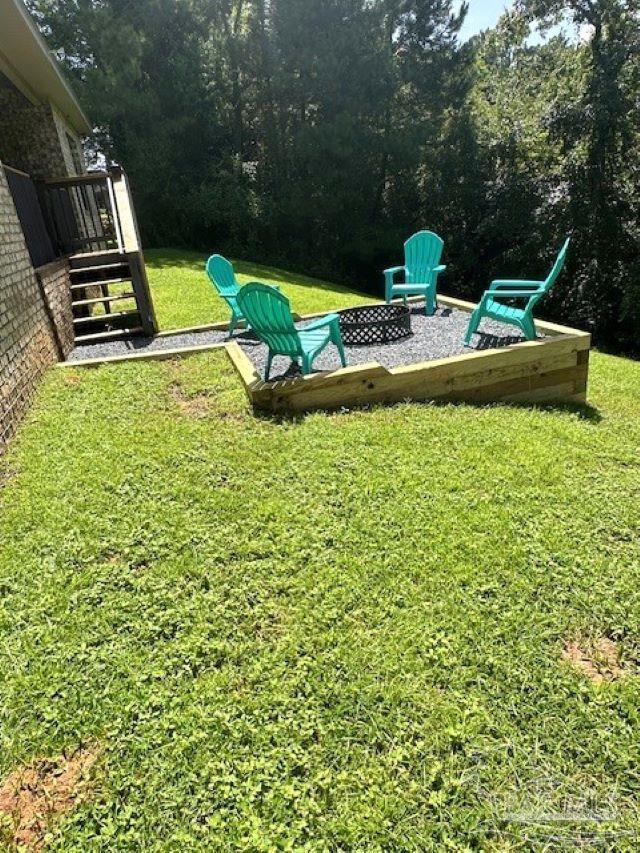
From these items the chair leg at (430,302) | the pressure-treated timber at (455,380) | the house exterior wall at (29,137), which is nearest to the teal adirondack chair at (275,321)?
the pressure-treated timber at (455,380)

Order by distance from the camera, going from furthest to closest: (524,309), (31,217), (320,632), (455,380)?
(31,217) → (524,309) → (455,380) → (320,632)

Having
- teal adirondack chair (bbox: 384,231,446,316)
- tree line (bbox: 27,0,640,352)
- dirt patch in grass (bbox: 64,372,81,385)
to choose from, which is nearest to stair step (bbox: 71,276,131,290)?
dirt patch in grass (bbox: 64,372,81,385)

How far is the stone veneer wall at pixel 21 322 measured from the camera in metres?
3.75

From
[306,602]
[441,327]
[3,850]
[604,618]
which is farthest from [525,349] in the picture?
[3,850]

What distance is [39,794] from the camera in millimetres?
1622

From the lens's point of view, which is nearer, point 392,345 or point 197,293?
point 392,345

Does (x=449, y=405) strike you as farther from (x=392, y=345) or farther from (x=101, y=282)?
(x=101, y=282)

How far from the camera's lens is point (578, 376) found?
190 inches

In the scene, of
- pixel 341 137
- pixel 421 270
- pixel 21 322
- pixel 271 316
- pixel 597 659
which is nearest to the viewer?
pixel 597 659

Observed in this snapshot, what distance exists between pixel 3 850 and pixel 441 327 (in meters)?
5.73

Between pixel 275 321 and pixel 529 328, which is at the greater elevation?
pixel 275 321

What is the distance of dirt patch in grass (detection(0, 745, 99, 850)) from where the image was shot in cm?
153

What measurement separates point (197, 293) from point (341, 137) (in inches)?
397

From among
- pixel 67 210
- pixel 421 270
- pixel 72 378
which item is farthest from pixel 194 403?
pixel 67 210
